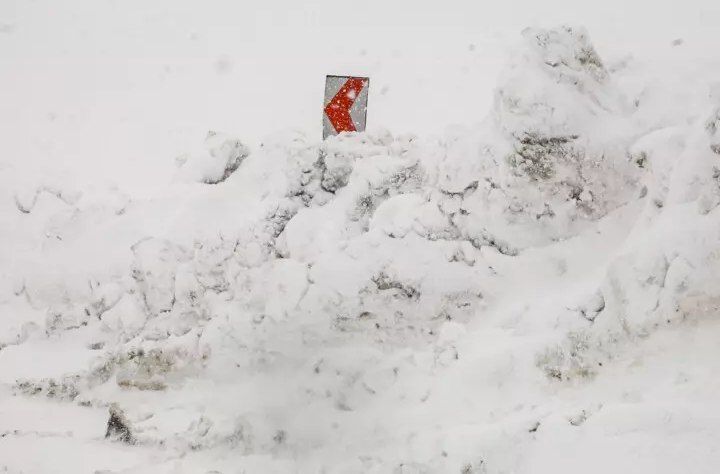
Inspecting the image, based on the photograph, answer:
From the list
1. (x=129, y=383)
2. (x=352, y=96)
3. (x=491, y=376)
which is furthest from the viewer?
(x=352, y=96)

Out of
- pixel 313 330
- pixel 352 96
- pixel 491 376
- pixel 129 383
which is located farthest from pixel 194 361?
pixel 352 96

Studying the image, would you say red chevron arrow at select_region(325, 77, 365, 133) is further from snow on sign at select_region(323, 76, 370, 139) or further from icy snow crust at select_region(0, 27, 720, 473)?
icy snow crust at select_region(0, 27, 720, 473)

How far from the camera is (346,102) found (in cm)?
516

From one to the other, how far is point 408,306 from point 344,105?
2232mm

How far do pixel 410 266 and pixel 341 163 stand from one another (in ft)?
3.27

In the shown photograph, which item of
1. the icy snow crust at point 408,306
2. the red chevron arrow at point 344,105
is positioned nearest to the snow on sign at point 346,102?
the red chevron arrow at point 344,105

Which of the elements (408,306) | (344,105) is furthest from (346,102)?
(408,306)

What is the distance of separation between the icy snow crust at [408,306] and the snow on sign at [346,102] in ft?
2.18

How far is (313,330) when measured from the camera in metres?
3.60

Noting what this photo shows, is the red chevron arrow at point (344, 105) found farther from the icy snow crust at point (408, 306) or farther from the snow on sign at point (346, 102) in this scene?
the icy snow crust at point (408, 306)

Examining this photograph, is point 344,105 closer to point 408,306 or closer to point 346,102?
point 346,102

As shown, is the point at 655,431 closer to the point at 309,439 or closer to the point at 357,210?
the point at 309,439

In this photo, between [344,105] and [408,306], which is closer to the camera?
[408,306]

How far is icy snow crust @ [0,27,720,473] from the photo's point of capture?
2.77m
